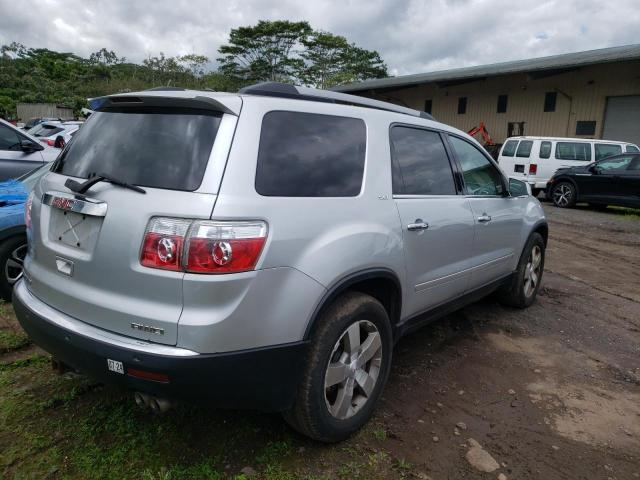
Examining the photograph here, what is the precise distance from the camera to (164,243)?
80.0 inches

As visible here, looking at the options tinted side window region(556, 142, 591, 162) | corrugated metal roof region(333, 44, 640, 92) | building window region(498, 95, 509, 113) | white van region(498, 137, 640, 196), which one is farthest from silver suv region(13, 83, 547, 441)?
building window region(498, 95, 509, 113)

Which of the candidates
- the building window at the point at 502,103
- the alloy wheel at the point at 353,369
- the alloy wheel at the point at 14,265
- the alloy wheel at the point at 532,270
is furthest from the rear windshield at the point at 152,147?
the building window at the point at 502,103

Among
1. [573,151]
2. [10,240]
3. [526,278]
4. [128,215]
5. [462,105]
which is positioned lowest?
[526,278]

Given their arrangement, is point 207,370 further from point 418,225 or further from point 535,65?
point 535,65

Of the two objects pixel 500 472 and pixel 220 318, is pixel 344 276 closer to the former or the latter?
pixel 220 318

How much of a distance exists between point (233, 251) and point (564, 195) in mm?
13914

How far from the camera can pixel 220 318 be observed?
79.0 inches

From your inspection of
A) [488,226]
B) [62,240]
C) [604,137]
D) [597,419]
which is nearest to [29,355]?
[62,240]

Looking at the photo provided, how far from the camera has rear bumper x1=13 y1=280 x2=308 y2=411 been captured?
6.60ft

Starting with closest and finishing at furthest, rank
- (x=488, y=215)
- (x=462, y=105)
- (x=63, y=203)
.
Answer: (x=63, y=203)
(x=488, y=215)
(x=462, y=105)

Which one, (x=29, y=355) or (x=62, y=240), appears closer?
(x=62, y=240)

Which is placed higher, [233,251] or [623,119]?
[623,119]

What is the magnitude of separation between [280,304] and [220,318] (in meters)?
0.27

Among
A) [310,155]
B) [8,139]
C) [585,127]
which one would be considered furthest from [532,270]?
[585,127]
